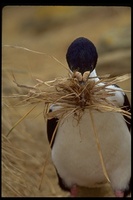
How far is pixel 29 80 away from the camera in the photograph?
11.4 feet

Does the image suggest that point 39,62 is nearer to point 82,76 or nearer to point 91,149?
point 91,149

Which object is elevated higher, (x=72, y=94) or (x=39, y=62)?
(x=39, y=62)

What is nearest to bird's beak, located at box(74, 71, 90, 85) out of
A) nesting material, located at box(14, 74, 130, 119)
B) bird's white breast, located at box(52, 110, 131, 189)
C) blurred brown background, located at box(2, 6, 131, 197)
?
nesting material, located at box(14, 74, 130, 119)

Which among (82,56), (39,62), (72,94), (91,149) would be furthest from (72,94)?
(39,62)

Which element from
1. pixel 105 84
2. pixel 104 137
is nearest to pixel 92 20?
pixel 104 137

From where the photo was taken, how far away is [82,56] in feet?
7.02

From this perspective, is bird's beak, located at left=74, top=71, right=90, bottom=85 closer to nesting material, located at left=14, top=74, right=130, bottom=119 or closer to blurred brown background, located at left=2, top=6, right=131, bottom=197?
nesting material, located at left=14, top=74, right=130, bottom=119

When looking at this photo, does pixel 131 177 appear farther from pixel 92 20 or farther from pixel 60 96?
pixel 92 20

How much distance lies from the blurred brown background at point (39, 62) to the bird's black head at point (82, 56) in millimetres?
126

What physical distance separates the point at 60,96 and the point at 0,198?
0.93m

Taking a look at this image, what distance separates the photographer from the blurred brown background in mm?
3008

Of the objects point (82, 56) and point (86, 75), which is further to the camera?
point (82, 56)

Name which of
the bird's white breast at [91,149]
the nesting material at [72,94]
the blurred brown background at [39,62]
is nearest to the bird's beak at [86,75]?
the nesting material at [72,94]

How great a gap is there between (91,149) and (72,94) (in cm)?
56
